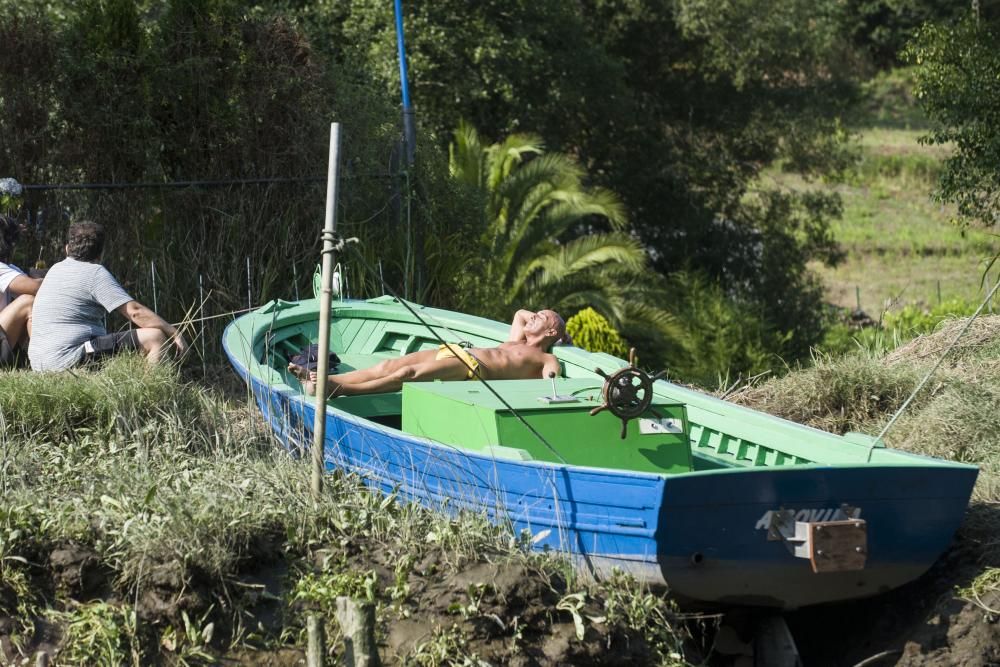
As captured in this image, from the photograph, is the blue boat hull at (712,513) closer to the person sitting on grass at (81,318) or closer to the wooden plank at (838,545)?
the wooden plank at (838,545)

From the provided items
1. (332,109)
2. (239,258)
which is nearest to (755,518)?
(239,258)

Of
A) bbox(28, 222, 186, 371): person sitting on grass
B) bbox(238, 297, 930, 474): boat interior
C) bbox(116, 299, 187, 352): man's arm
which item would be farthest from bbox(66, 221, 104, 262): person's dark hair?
bbox(238, 297, 930, 474): boat interior

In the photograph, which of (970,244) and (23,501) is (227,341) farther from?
(970,244)

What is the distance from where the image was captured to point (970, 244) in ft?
97.1

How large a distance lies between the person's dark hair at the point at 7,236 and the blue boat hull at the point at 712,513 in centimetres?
367

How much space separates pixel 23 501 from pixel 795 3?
16.0 meters

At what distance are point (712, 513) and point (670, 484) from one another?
0.26 m

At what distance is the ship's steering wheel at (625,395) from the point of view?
6.46 m

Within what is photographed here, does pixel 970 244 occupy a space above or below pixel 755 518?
below

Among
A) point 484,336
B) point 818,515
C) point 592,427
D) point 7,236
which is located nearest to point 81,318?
point 7,236

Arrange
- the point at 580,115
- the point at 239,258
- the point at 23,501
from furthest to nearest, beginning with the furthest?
the point at 580,115, the point at 239,258, the point at 23,501

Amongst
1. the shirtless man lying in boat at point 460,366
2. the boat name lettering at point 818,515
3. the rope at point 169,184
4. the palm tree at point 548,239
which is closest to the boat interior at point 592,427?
the shirtless man lying in boat at point 460,366

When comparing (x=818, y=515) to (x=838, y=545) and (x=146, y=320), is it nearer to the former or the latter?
(x=838, y=545)

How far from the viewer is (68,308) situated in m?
7.94
